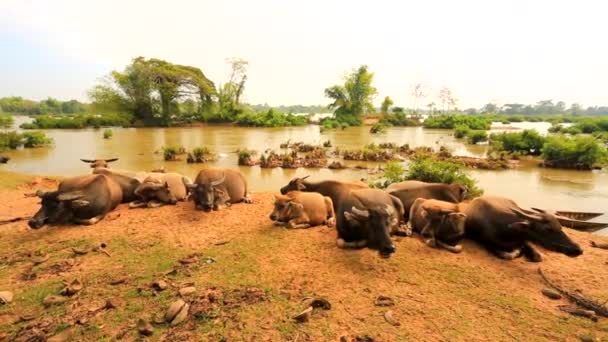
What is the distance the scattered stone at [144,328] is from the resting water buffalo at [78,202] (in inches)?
143

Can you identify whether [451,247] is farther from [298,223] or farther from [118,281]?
[118,281]

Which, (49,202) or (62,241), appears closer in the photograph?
(62,241)

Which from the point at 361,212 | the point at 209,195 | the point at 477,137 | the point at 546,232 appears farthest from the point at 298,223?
the point at 477,137

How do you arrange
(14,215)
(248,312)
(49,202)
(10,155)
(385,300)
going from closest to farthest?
1. (248,312)
2. (385,300)
3. (49,202)
4. (14,215)
5. (10,155)

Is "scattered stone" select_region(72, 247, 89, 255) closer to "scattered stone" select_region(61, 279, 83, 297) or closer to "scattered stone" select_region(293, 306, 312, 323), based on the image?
"scattered stone" select_region(61, 279, 83, 297)

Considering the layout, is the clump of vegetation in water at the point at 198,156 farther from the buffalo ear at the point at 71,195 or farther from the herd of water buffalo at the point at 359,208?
the buffalo ear at the point at 71,195

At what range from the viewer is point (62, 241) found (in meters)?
5.57

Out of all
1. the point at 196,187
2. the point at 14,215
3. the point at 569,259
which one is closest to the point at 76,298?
the point at 196,187

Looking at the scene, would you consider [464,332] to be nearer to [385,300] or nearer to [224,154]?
[385,300]

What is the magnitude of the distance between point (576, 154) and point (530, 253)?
14.7m

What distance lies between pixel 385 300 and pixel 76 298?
3.27m

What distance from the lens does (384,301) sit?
386 centimetres

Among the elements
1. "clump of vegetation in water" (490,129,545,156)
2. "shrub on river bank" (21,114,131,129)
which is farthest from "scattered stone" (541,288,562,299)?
"shrub on river bank" (21,114,131,129)

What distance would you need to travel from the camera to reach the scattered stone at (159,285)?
4070 millimetres
